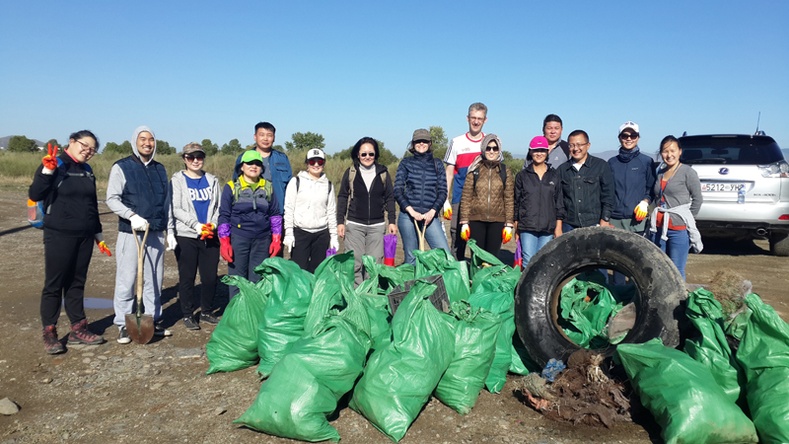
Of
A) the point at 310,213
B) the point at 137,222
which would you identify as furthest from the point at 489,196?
the point at 137,222

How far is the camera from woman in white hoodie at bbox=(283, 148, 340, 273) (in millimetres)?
4898

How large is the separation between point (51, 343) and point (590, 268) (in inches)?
159

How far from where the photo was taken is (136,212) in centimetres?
436

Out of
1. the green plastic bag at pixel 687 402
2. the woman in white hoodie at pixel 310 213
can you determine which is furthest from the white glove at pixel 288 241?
the green plastic bag at pixel 687 402

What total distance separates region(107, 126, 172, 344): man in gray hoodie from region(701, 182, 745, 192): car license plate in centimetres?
654

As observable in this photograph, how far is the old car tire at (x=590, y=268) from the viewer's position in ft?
11.1

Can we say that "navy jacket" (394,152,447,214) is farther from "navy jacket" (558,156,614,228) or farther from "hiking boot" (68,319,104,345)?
"hiking boot" (68,319,104,345)

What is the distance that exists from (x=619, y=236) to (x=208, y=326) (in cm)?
349

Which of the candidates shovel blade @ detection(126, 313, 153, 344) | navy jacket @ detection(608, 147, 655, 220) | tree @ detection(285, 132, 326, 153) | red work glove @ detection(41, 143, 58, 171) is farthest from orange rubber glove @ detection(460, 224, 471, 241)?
tree @ detection(285, 132, 326, 153)

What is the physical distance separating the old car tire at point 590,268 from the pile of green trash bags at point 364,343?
0.20 m

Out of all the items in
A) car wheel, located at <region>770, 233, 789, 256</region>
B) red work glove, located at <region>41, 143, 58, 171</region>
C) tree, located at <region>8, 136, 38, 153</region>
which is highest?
tree, located at <region>8, 136, 38, 153</region>

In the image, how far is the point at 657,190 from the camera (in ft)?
16.1

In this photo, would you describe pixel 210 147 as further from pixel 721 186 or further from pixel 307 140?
pixel 721 186

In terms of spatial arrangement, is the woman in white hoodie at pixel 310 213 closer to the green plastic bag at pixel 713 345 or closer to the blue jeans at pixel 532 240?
the blue jeans at pixel 532 240
